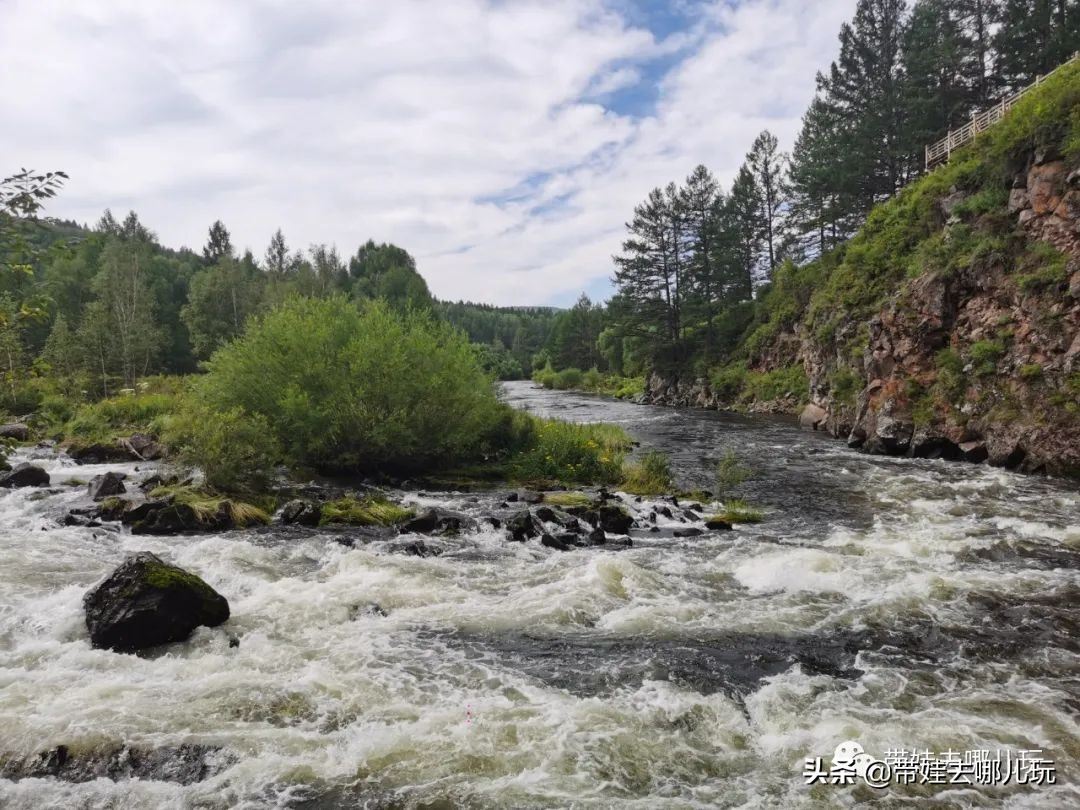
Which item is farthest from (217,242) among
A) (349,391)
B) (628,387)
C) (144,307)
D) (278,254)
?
(349,391)

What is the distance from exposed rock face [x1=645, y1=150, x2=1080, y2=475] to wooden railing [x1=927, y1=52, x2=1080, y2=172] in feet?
31.0

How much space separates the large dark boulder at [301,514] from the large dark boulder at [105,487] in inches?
227

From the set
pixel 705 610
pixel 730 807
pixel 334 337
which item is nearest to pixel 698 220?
pixel 334 337

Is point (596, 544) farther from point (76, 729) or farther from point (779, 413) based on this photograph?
point (779, 413)

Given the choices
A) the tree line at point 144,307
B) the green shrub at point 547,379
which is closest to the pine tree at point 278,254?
the tree line at point 144,307

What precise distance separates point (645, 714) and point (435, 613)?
4.53m

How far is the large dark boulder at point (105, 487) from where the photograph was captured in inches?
755

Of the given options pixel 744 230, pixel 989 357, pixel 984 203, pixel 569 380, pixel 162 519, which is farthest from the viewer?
pixel 569 380

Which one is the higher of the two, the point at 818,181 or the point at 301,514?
the point at 818,181

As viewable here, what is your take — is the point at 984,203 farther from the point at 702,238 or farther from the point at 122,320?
the point at 122,320

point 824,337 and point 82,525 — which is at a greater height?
point 824,337

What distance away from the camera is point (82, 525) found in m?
16.5

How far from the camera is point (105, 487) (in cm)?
1950

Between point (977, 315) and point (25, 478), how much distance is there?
115ft
